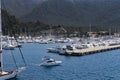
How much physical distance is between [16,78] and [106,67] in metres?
19.4

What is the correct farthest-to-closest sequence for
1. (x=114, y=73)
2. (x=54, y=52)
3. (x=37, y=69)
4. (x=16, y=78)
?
(x=54, y=52) → (x=37, y=69) → (x=114, y=73) → (x=16, y=78)

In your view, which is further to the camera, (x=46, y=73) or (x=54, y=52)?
(x=54, y=52)

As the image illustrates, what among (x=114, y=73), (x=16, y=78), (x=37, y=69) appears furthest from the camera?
(x=37, y=69)

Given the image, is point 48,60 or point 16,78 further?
point 48,60

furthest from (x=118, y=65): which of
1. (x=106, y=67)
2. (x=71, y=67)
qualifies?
(x=71, y=67)

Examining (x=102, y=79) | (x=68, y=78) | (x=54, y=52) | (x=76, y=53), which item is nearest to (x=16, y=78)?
(x=68, y=78)

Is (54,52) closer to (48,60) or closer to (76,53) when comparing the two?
(76,53)

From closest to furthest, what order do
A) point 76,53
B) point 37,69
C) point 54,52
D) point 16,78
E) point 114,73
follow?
point 16,78 → point 114,73 → point 37,69 → point 76,53 → point 54,52

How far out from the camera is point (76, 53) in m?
90.1

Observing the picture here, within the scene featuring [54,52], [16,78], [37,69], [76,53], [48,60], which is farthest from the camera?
[54,52]

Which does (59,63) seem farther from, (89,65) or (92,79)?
(92,79)

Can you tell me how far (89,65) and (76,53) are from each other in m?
20.4

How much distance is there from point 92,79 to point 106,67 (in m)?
13.8

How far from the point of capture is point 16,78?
52625mm
